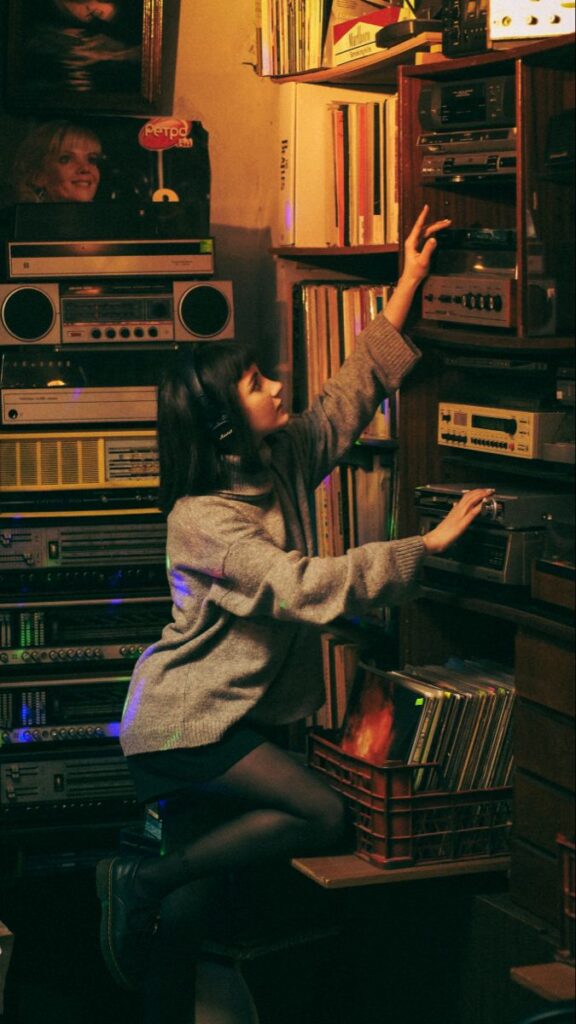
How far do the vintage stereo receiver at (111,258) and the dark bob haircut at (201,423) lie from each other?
2.06 ft

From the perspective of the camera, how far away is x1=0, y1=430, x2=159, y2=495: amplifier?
3074 millimetres

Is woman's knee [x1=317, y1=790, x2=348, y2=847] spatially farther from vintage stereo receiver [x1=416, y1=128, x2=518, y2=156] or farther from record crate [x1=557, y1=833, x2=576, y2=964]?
vintage stereo receiver [x1=416, y1=128, x2=518, y2=156]

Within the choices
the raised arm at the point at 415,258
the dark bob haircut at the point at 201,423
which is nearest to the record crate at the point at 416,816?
the dark bob haircut at the point at 201,423

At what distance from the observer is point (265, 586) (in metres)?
2.32

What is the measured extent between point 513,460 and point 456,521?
190 mm

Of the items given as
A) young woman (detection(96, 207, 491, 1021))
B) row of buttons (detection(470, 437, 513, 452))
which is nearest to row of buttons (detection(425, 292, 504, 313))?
young woman (detection(96, 207, 491, 1021))

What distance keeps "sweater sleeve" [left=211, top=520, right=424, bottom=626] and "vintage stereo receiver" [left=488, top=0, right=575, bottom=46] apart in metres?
0.82

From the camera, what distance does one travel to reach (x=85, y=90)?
11.1 feet

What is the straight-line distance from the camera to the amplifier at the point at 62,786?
3119mm

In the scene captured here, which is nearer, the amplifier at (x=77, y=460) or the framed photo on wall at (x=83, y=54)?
the amplifier at (x=77, y=460)

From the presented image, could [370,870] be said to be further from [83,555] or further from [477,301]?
[83,555]

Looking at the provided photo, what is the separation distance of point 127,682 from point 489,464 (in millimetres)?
1096

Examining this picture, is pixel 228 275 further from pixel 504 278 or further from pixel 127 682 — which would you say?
pixel 504 278

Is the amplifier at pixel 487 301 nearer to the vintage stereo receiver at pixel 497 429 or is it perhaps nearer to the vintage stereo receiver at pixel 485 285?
the vintage stereo receiver at pixel 485 285
